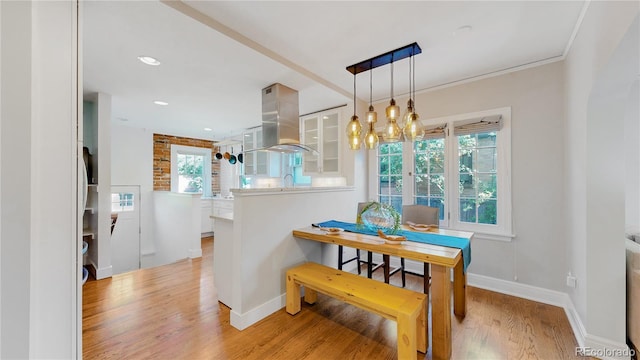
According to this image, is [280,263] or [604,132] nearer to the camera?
[604,132]

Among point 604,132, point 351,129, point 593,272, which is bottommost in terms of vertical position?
point 593,272

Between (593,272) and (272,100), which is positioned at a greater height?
(272,100)

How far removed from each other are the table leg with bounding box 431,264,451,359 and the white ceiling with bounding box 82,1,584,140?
6.40 feet

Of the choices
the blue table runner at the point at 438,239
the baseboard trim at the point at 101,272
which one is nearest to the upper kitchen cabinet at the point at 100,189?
the baseboard trim at the point at 101,272

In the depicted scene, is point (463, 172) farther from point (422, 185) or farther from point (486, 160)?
point (422, 185)

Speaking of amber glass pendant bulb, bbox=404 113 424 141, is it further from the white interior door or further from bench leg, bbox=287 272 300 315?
the white interior door

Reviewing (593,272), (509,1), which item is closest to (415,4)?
(509,1)

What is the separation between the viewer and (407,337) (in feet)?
5.16

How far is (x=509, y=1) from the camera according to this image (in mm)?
1757

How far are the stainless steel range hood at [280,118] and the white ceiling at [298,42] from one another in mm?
153

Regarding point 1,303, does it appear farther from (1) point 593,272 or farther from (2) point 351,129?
(1) point 593,272

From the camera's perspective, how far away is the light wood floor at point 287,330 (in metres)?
1.81

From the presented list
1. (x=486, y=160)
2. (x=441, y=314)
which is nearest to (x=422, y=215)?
(x=486, y=160)

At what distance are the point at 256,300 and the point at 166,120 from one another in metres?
3.90
